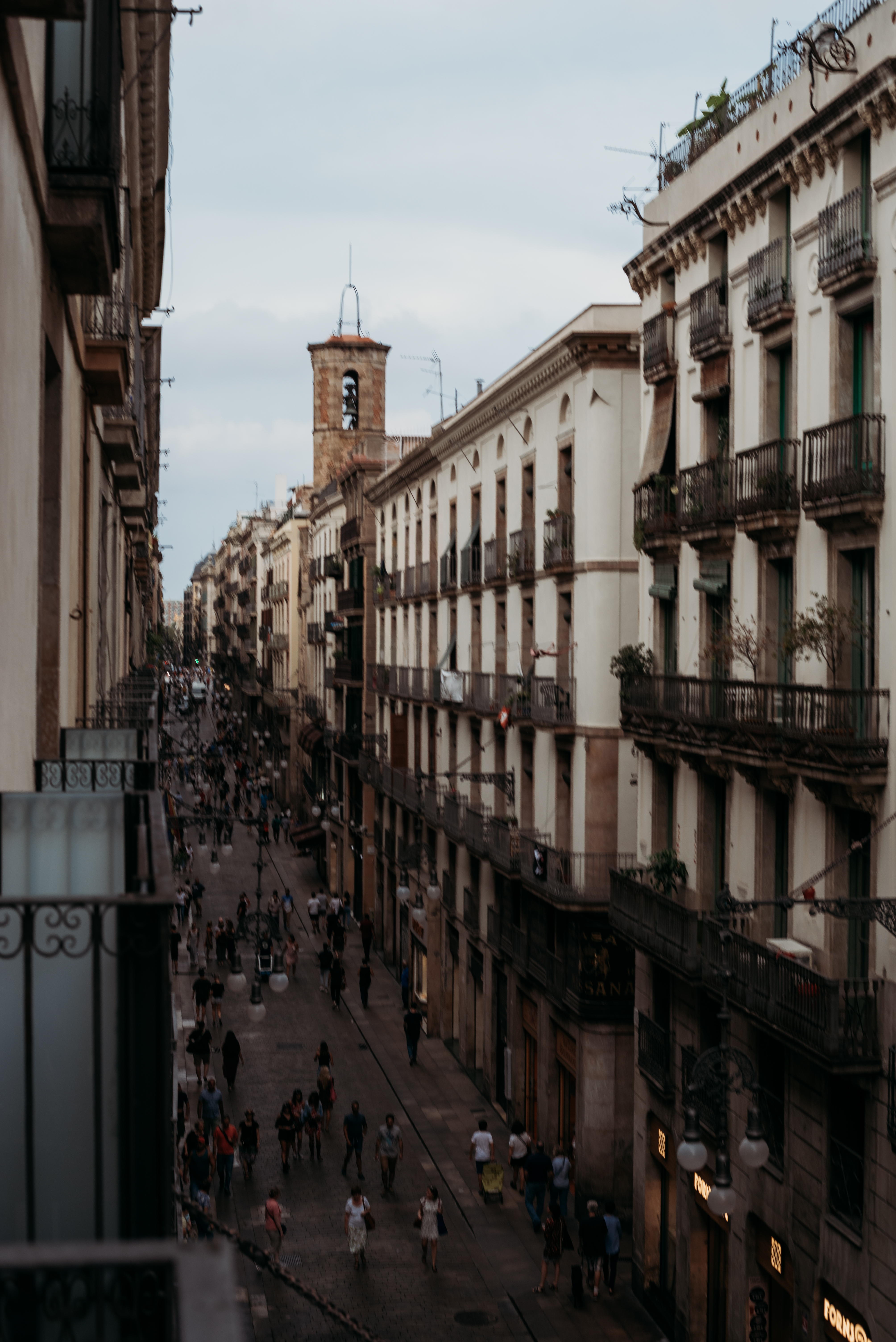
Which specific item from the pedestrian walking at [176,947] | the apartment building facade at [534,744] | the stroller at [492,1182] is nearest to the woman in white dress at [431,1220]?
the stroller at [492,1182]

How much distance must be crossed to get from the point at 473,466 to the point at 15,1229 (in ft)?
102

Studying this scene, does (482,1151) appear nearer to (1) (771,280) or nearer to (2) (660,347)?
(2) (660,347)

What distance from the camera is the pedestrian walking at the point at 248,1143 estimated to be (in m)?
24.5

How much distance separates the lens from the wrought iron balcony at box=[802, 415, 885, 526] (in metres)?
Result: 15.3

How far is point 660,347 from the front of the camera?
73.0 feet

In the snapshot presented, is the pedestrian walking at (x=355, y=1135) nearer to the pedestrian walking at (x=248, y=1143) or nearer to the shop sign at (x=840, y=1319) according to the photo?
the pedestrian walking at (x=248, y=1143)

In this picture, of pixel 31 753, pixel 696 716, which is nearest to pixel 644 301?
pixel 696 716

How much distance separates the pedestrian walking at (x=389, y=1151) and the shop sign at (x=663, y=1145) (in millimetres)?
4480

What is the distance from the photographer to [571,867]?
84.9ft

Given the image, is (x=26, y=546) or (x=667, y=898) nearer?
(x=26, y=546)

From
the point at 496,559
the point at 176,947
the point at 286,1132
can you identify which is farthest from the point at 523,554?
the point at 286,1132

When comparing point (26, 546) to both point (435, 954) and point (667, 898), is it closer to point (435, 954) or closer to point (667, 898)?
point (667, 898)

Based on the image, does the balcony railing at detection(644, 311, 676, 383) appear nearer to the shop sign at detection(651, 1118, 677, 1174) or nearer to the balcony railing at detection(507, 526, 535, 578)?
the balcony railing at detection(507, 526, 535, 578)

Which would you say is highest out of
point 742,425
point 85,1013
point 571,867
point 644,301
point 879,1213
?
point 644,301
